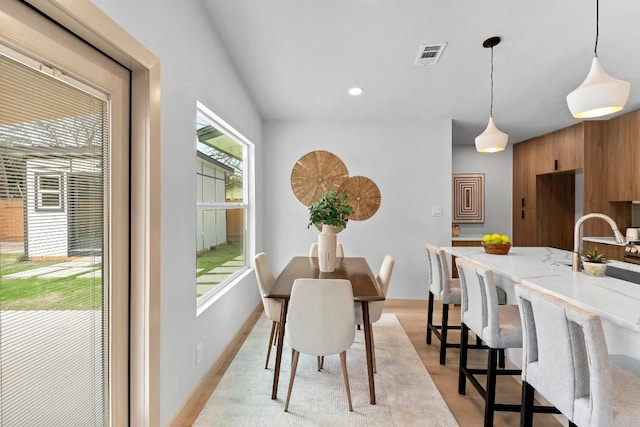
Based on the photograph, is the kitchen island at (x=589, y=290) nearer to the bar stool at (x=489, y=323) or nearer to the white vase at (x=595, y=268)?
the white vase at (x=595, y=268)

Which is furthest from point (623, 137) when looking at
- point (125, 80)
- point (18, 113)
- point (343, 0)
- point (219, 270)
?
point (18, 113)

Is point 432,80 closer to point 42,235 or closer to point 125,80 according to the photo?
point 125,80

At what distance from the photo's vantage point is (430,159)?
14.4 feet

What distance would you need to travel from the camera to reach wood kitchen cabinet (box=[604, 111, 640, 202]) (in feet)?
12.9

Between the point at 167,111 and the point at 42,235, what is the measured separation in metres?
0.86

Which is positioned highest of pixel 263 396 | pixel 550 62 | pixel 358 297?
pixel 550 62

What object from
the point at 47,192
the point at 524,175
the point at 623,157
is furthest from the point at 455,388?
the point at 524,175

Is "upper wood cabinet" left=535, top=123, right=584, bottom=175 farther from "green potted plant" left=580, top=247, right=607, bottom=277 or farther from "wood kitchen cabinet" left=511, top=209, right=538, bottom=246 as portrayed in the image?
"green potted plant" left=580, top=247, right=607, bottom=277

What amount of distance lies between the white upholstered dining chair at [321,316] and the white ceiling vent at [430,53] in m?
1.84

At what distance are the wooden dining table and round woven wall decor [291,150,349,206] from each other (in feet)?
4.90

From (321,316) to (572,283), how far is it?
4.40 ft

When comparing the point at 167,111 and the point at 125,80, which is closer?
the point at 125,80

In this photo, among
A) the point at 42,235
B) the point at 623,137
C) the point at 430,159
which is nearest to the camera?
the point at 42,235

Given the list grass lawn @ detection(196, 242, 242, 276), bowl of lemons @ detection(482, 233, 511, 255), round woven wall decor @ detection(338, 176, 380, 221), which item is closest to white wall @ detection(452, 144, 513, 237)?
round woven wall decor @ detection(338, 176, 380, 221)
